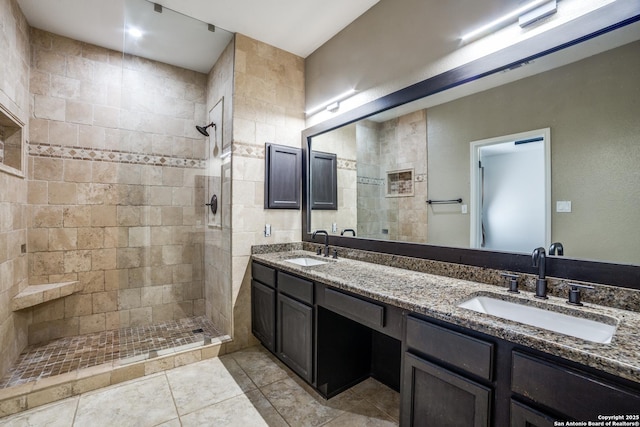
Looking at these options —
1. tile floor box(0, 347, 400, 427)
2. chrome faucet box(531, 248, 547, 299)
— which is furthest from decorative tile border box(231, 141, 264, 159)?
chrome faucet box(531, 248, 547, 299)

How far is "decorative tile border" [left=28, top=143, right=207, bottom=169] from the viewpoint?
2.76 meters

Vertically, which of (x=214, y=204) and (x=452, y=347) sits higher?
(x=214, y=204)

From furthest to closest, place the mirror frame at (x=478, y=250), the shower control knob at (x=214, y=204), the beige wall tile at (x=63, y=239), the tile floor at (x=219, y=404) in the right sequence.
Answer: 1. the shower control knob at (x=214, y=204)
2. the beige wall tile at (x=63, y=239)
3. the tile floor at (x=219, y=404)
4. the mirror frame at (x=478, y=250)

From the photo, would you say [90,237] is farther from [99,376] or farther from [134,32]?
[134,32]

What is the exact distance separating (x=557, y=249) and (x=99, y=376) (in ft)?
10.0

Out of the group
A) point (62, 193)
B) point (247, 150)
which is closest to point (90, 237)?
point (62, 193)

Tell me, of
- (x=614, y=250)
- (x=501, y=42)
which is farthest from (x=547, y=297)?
(x=501, y=42)

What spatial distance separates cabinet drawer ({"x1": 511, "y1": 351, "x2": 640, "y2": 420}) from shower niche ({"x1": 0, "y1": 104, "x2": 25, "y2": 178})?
352cm

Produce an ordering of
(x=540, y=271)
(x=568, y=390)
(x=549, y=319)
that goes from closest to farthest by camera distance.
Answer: (x=568, y=390)
(x=549, y=319)
(x=540, y=271)

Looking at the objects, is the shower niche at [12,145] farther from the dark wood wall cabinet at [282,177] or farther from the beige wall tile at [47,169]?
the dark wood wall cabinet at [282,177]

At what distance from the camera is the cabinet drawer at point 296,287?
1994mm

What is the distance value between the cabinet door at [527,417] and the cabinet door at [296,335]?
122 centimetres

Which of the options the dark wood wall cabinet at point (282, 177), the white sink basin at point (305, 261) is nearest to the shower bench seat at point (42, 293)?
the dark wood wall cabinet at point (282, 177)

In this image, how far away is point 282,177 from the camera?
2.96 m
